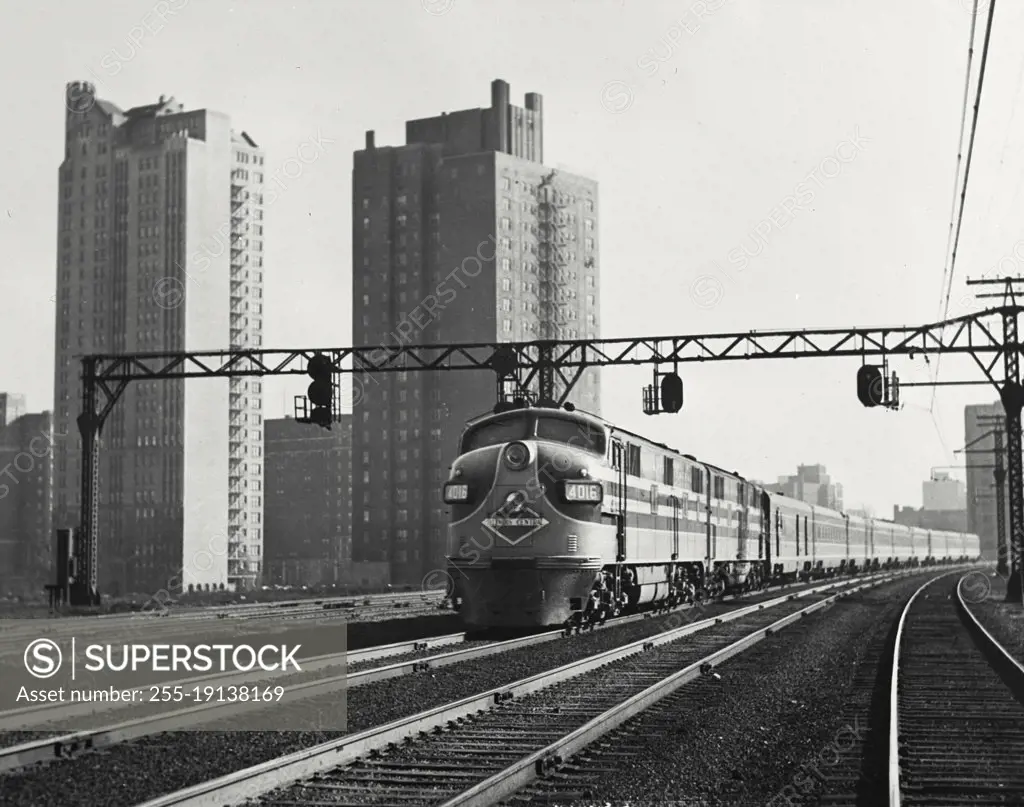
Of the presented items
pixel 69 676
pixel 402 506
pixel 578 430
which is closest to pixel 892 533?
pixel 402 506

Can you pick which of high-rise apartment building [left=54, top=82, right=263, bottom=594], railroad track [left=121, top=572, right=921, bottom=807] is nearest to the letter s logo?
railroad track [left=121, top=572, right=921, bottom=807]

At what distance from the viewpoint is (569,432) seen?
23.3 metres

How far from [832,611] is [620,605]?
37.8 ft

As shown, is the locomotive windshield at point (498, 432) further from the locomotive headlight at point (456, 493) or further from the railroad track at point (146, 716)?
the railroad track at point (146, 716)

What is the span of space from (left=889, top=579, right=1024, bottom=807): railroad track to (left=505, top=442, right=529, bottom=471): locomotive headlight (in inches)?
266

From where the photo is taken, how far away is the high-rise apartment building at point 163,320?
452 ft

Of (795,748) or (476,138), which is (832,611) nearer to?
(795,748)

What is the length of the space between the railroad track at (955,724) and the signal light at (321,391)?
15740 millimetres

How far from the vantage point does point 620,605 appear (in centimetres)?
2616

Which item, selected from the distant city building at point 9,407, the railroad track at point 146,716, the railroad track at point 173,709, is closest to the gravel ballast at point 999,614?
the railroad track at point 173,709

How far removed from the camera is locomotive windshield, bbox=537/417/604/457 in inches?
912

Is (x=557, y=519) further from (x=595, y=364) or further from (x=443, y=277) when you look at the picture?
(x=443, y=277)

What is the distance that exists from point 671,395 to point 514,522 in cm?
1340

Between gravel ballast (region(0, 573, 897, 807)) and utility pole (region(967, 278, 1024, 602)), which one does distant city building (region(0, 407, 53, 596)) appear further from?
gravel ballast (region(0, 573, 897, 807))
